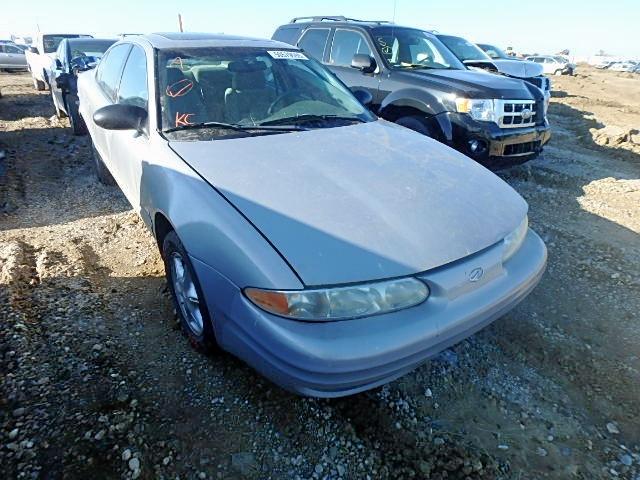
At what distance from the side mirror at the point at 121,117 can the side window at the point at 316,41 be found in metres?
4.03

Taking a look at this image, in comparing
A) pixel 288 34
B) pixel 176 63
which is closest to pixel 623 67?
pixel 288 34

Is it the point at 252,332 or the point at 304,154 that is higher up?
the point at 304,154

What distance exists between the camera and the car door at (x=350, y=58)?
552 cm

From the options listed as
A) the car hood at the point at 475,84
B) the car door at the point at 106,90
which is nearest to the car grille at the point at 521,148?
the car hood at the point at 475,84

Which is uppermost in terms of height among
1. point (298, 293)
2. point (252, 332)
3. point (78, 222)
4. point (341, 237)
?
point (341, 237)

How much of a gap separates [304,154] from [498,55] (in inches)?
521

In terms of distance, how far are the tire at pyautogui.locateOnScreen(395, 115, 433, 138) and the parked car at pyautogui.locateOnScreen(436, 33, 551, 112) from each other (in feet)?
8.46

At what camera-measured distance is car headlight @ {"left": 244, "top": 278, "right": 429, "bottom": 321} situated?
166 cm

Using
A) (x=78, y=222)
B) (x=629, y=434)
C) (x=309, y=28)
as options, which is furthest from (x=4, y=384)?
(x=309, y=28)

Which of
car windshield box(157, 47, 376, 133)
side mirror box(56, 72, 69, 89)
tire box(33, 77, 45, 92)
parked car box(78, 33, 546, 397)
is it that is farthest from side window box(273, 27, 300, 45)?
tire box(33, 77, 45, 92)

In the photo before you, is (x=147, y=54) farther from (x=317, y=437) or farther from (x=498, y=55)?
(x=498, y=55)

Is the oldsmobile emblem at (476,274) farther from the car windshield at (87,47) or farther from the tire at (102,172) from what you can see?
the car windshield at (87,47)

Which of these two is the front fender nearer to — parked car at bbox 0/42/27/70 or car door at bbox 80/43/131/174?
car door at bbox 80/43/131/174

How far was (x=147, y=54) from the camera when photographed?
9.91ft
